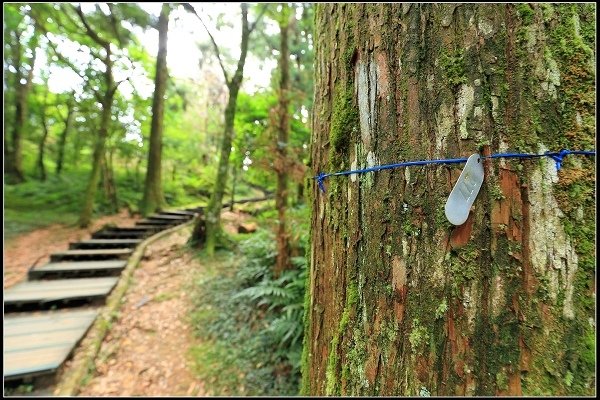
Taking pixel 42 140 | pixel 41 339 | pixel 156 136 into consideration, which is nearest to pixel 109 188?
pixel 156 136

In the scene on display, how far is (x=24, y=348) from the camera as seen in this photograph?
138 inches

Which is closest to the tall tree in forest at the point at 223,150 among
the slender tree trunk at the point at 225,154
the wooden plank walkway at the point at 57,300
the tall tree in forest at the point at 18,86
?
the slender tree trunk at the point at 225,154

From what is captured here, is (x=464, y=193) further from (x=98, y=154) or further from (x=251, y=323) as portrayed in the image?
(x=98, y=154)

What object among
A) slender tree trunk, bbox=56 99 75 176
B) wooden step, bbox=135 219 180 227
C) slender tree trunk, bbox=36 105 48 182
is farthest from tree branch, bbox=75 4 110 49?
wooden step, bbox=135 219 180 227

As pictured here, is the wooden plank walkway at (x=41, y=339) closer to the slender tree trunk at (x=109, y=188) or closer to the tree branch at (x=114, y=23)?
the slender tree trunk at (x=109, y=188)

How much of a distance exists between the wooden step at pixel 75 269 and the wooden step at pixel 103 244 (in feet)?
2.90

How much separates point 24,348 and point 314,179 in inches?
176

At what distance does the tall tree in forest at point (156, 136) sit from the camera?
993 centimetres

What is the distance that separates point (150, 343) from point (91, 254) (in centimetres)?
345

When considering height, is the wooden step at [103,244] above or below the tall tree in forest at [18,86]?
below

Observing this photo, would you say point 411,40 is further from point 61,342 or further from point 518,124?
point 61,342

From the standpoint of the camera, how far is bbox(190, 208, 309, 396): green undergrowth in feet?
11.5

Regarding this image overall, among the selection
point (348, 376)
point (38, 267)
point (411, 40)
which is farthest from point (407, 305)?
point (38, 267)

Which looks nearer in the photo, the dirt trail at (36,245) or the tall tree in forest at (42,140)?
the dirt trail at (36,245)
